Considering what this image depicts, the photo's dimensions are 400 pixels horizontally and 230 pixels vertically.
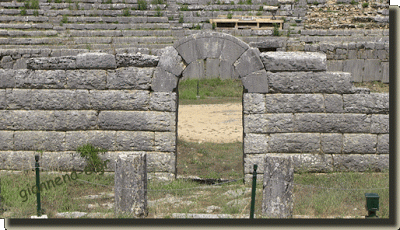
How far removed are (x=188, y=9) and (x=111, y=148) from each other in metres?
15.3

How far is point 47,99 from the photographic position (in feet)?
29.0

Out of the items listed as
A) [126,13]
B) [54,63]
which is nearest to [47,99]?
[54,63]

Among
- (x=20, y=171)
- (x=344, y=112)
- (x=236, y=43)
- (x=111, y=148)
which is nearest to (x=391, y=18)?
(x=344, y=112)

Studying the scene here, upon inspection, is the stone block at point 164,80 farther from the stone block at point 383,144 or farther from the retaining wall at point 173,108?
the stone block at point 383,144

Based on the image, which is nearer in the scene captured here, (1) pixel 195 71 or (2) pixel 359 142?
(2) pixel 359 142

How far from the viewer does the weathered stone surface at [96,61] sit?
8727 mm

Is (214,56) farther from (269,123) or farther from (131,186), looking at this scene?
(131,186)

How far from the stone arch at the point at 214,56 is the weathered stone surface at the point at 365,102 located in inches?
63.7

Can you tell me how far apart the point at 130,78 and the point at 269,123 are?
285 centimetres

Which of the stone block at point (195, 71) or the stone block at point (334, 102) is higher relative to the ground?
the stone block at point (195, 71)

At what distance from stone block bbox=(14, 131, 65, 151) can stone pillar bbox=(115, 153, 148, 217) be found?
245 centimetres

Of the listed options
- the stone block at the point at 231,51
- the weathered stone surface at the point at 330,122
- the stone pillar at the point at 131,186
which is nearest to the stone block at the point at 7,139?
the stone pillar at the point at 131,186

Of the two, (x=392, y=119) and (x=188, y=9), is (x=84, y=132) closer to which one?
(x=392, y=119)

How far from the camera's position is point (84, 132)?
8.83 metres
